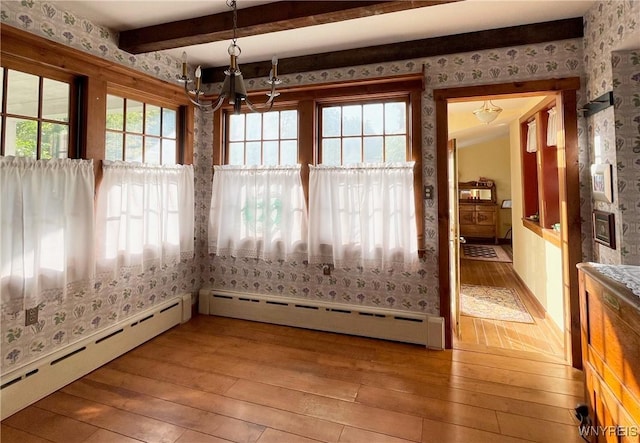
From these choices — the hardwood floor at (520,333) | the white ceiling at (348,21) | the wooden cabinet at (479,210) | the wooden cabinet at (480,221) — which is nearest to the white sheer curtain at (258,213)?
the white ceiling at (348,21)

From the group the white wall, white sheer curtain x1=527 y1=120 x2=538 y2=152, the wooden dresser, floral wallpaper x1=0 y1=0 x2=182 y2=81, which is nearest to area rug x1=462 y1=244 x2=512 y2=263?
the white wall

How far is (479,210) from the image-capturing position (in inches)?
342

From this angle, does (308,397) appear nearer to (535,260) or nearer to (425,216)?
(425,216)

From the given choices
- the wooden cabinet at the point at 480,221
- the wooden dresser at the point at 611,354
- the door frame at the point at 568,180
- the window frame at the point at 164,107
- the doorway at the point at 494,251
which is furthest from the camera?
the wooden cabinet at the point at 480,221

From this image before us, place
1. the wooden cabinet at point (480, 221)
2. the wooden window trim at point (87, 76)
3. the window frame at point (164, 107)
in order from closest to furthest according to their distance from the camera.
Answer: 1. the wooden window trim at point (87, 76)
2. the window frame at point (164, 107)
3. the wooden cabinet at point (480, 221)

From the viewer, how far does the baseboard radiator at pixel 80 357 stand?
202 cm

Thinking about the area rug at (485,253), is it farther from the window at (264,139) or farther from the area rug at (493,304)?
the window at (264,139)

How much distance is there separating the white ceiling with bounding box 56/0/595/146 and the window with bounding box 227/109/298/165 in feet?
1.97

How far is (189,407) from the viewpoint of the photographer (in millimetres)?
2059

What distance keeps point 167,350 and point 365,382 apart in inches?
66.2

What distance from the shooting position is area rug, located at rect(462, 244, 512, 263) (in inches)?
262

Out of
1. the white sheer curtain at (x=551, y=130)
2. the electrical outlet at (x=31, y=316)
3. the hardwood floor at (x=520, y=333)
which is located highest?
the white sheer curtain at (x=551, y=130)

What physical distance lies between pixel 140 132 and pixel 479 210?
816 centimetres

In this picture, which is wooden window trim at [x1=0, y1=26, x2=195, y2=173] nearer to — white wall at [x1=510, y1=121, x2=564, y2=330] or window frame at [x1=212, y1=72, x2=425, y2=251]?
window frame at [x1=212, y1=72, x2=425, y2=251]
